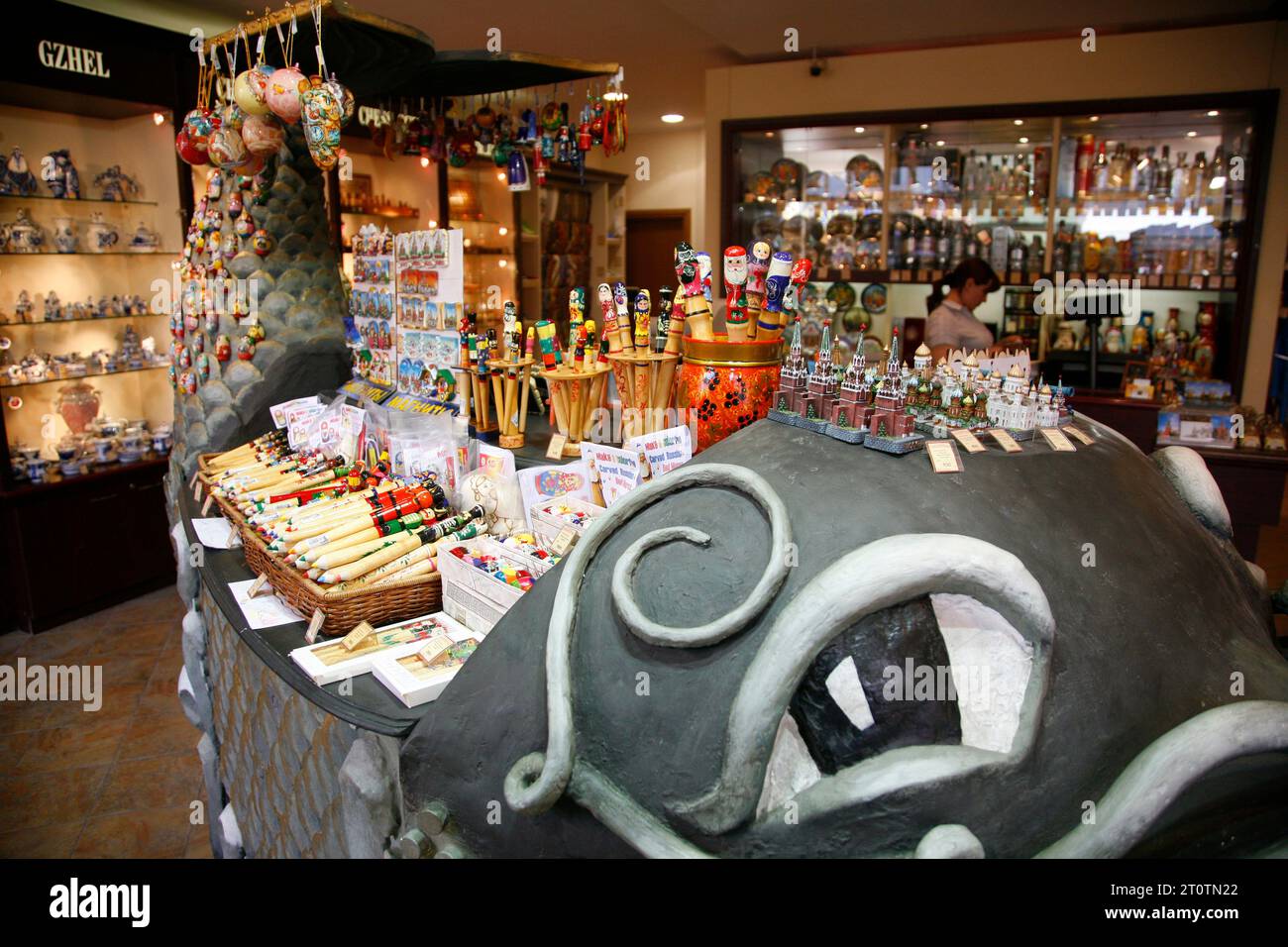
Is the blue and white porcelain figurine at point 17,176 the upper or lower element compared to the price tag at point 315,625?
upper

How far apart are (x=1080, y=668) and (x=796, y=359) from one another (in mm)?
718

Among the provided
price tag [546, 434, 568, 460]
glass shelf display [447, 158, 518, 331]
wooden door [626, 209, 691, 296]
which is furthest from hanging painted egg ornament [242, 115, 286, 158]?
wooden door [626, 209, 691, 296]

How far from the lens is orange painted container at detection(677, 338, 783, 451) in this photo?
1818mm

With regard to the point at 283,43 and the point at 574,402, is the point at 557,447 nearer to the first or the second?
the point at 574,402

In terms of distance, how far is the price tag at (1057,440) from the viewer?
4.38 feet

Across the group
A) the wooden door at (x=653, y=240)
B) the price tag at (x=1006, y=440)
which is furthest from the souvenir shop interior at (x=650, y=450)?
the wooden door at (x=653, y=240)

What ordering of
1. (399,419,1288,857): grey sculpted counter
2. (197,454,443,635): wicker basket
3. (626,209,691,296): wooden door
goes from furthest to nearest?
(626,209,691,296): wooden door
(197,454,443,635): wicker basket
(399,419,1288,857): grey sculpted counter

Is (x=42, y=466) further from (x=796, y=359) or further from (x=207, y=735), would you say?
(x=796, y=359)

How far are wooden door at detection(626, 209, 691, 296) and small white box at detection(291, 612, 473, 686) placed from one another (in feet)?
27.8

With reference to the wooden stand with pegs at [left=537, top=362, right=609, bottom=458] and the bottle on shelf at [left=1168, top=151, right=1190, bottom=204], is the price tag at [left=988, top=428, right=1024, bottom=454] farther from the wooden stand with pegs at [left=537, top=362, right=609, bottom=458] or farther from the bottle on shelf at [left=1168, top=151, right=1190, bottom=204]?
the bottle on shelf at [left=1168, top=151, right=1190, bottom=204]

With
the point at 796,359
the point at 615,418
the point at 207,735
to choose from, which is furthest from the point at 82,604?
the point at 796,359

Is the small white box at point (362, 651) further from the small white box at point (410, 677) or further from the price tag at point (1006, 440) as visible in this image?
the price tag at point (1006, 440)

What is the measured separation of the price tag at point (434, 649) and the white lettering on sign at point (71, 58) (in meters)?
3.98

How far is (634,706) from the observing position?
115 cm
